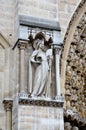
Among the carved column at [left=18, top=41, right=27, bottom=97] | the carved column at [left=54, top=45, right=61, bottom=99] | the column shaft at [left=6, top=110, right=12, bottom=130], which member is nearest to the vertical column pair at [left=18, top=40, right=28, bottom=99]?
the carved column at [left=18, top=41, right=27, bottom=97]

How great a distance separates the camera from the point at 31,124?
19.5 feet

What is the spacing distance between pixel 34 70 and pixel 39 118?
2.42 feet

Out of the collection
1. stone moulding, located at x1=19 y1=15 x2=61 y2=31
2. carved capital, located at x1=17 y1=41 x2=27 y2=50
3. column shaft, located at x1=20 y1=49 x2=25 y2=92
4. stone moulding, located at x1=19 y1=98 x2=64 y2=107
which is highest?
stone moulding, located at x1=19 y1=15 x2=61 y2=31

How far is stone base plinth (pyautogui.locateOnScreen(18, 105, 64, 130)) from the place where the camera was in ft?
19.5

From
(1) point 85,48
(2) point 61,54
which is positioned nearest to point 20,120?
(2) point 61,54

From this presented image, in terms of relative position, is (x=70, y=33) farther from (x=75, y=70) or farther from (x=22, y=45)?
(x=22, y=45)

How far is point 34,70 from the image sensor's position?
6277 millimetres

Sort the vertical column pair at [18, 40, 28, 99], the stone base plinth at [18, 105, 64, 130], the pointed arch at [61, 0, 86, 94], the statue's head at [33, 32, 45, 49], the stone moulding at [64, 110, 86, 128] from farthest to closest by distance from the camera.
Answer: the pointed arch at [61, 0, 86, 94]
the stone moulding at [64, 110, 86, 128]
the statue's head at [33, 32, 45, 49]
the vertical column pair at [18, 40, 28, 99]
the stone base plinth at [18, 105, 64, 130]

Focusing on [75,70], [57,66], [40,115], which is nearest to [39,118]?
[40,115]

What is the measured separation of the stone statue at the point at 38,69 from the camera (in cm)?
613

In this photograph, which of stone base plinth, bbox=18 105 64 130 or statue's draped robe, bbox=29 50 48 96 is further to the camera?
statue's draped robe, bbox=29 50 48 96

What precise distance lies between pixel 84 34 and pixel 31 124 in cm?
252

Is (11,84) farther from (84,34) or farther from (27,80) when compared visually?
(84,34)

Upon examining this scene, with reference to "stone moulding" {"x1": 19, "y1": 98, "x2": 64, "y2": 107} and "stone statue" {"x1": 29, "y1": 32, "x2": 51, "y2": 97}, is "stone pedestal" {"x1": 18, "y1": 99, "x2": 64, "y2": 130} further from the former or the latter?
"stone statue" {"x1": 29, "y1": 32, "x2": 51, "y2": 97}
